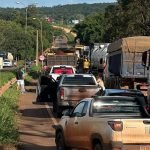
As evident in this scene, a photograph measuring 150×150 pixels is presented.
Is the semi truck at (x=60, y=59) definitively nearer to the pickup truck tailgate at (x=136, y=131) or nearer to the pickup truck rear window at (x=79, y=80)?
the pickup truck rear window at (x=79, y=80)

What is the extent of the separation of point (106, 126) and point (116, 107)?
176 cm

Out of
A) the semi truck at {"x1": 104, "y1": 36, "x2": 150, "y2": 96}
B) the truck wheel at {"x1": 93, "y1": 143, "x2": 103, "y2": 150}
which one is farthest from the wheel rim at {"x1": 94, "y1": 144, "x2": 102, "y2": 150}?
the semi truck at {"x1": 104, "y1": 36, "x2": 150, "y2": 96}

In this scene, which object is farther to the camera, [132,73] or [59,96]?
[132,73]

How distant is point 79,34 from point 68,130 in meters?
128

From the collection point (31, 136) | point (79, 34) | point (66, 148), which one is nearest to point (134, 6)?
point (31, 136)

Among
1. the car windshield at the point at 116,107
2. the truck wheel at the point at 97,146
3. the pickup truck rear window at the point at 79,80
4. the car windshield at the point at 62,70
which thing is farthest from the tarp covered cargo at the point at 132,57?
the truck wheel at the point at 97,146

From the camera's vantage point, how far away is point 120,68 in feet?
94.7

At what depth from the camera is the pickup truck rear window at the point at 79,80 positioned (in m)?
25.4

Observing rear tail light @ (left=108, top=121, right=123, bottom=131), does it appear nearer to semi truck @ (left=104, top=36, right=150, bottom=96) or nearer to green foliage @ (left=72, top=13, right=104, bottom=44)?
semi truck @ (left=104, top=36, right=150, bottom=96)

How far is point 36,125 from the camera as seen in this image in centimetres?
2178

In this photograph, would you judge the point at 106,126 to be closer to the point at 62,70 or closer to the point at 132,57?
the point at 132,57

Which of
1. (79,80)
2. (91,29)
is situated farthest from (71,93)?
(91,29)

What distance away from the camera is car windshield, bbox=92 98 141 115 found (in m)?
12.9

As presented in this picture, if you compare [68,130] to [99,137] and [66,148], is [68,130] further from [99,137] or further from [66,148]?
[99,137]
